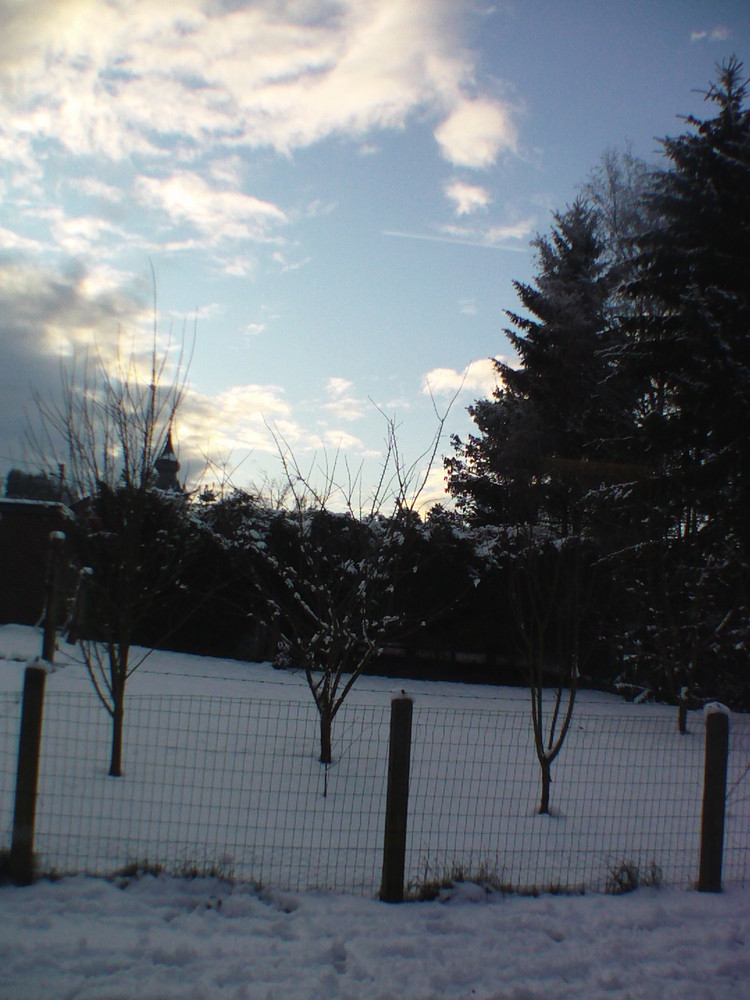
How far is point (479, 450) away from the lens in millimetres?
24250

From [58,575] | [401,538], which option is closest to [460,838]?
[401,538]

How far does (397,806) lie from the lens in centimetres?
430

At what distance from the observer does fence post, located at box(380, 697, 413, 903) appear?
4184 mm

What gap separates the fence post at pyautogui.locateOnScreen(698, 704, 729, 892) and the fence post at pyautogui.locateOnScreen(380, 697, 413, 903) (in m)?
1.82

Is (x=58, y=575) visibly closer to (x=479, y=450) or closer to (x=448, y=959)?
(x=448, y=959)

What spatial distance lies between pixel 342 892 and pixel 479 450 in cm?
2061

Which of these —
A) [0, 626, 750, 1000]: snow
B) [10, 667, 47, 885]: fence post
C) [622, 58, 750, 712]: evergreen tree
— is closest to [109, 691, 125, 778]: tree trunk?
[0, 626, 750, 1000]: snow

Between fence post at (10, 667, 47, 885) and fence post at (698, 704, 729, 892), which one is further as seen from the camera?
fence post at (698, 704, 729, 892)

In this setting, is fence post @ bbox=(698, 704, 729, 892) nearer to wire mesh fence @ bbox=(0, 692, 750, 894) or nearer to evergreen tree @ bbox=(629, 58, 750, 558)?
wire mesh fence @ bbox=(0, 692, 750, 894)

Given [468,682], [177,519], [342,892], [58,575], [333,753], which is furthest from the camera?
[468,682]

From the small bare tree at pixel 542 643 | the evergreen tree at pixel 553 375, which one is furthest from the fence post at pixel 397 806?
the evergreen tree at pixel 553 375

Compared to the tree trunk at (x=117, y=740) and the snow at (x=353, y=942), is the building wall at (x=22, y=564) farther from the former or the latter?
the snow at (x=353, y=942)

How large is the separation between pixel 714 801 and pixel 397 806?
1.97 metres

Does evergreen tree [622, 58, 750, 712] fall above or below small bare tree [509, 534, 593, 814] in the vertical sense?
above
